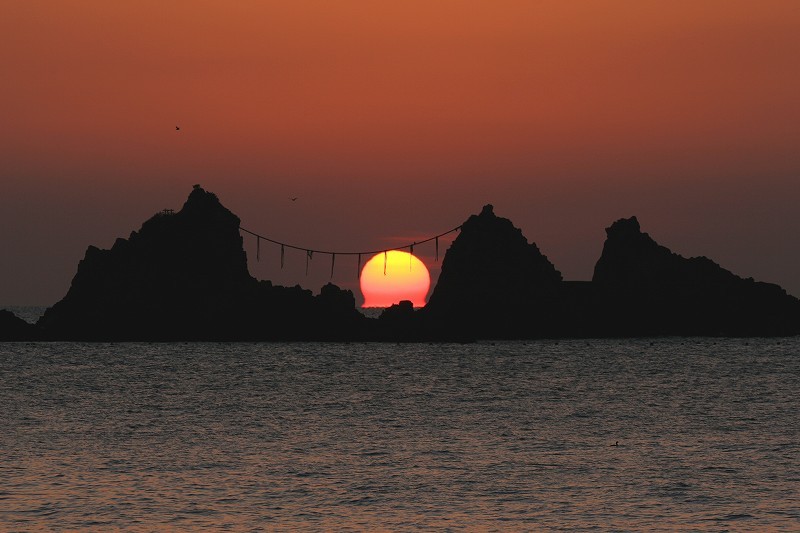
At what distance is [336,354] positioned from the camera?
165250mm

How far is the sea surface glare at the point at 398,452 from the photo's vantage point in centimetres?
3822

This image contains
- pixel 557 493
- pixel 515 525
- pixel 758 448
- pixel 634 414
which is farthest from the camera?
pixel 634 414

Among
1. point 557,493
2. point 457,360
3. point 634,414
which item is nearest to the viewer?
point 557,493

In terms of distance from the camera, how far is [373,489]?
4309cm

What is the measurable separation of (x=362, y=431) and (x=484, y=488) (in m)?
21.3

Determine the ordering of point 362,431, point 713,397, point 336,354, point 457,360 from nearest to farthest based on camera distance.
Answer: point 362,431 → point 713,397 → point 457,360 → point 336,354

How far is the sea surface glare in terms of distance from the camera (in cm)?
3822

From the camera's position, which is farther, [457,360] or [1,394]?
[457,360]

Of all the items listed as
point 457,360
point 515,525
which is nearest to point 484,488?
point 515,525

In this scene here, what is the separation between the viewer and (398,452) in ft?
177

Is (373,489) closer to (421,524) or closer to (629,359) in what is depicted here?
(421,524)

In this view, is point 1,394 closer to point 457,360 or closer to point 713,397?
point 713,397

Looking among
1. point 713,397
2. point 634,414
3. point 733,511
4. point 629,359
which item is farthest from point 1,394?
point 629,359

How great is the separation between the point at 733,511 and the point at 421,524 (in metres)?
10.6
